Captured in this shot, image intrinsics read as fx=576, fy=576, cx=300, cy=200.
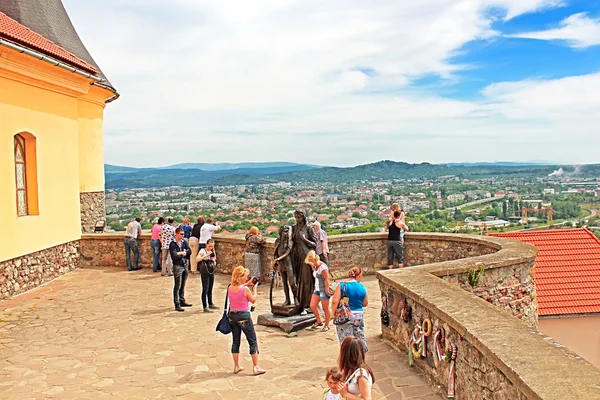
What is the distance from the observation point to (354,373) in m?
4.71

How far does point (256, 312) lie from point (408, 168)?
184ft

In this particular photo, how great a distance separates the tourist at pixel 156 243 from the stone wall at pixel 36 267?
2433 millimetres

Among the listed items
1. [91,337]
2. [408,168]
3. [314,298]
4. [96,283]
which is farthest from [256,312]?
[408,168]

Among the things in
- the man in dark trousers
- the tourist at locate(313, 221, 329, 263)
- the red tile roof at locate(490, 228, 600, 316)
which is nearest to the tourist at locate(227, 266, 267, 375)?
the man in dark trousers

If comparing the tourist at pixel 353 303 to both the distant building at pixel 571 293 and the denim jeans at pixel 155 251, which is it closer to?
the distant building at pixel 571 293

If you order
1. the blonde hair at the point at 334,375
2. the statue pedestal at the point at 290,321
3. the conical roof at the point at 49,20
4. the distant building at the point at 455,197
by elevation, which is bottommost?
the statue pedestal at the point at 290,321

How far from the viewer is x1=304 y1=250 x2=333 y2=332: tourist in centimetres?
909

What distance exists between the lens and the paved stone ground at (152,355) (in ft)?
23.2

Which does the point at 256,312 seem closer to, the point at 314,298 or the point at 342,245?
the point at 314,298

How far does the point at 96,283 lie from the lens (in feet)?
48.0

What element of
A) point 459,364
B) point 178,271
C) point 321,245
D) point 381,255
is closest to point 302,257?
point 321,245

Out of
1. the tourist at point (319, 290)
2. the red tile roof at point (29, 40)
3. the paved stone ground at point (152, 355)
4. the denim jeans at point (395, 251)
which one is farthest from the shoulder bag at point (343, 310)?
the red tile roof at point (29, 40)

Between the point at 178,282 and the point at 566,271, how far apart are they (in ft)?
36.1

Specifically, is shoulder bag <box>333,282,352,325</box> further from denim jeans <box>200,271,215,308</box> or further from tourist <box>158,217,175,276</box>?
tourist <box>158,217,175,276</box>
